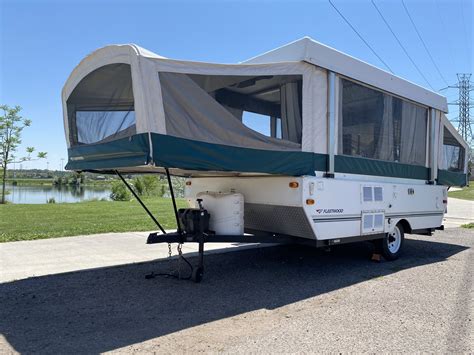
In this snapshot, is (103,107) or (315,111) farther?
(315,111)

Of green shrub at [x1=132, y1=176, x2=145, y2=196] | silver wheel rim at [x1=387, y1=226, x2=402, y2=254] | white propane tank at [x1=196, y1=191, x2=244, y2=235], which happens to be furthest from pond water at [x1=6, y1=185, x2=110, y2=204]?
silver wheel rim at [x1=387, y1=226, x2=402, y2=254]

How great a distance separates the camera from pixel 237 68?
17.3 feet

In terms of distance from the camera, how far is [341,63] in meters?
6.42

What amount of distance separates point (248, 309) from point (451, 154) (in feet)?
23.1

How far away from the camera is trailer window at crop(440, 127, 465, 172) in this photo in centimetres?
933

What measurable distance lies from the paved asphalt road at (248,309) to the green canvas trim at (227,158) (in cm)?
159

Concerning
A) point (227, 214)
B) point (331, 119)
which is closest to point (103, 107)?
point (227, 214)

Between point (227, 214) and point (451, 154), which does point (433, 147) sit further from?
point (227, 214)

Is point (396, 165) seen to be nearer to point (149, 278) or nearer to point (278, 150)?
point (278, 150)

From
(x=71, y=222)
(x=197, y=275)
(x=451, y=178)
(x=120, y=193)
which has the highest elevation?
(x=451, y=178)

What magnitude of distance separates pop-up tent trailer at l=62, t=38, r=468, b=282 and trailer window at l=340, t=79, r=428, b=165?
0.09ft

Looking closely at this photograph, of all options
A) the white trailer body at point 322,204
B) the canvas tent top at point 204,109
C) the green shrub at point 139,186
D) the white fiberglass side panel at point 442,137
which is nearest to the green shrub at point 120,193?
the green shrub at point 139,186

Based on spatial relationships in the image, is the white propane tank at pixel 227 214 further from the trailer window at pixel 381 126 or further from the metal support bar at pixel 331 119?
the trailer window at pixel 381 126

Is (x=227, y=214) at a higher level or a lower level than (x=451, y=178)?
lower
